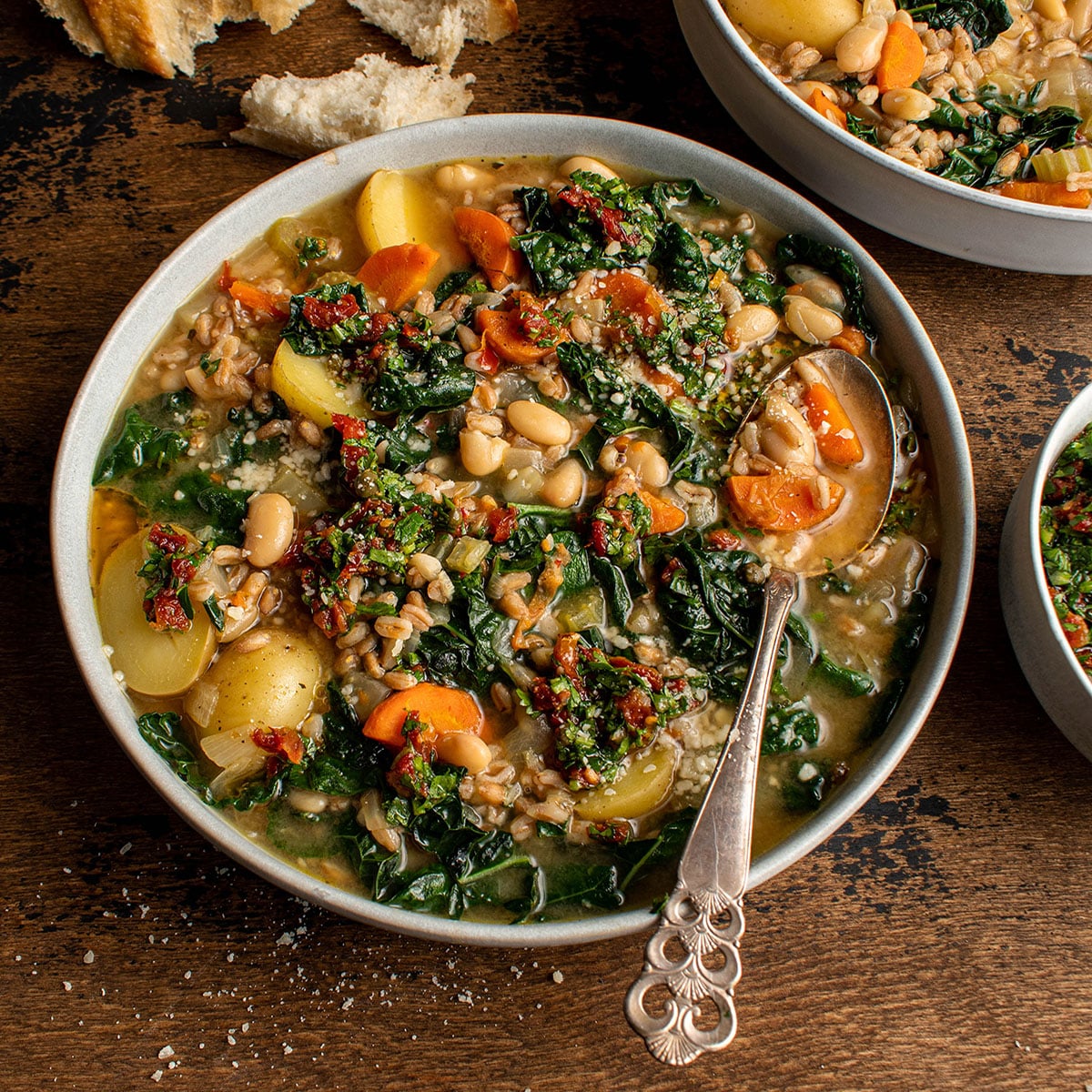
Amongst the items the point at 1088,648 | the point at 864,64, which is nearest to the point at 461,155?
the point at 864,64

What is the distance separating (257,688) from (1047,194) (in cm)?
298

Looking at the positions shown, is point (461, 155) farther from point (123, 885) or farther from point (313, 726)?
point (123, 885)

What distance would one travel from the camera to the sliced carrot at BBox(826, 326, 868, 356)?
321 centimetres

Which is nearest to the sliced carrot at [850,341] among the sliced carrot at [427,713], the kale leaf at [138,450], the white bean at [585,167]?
the white bean at [585,167]

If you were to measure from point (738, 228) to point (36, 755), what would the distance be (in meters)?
2.73

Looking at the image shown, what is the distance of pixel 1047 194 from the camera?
11.3ft

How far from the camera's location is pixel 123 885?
9.95 ft

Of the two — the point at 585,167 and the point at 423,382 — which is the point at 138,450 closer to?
the point at 423,382

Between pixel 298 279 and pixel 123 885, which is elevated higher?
pixel 298 279

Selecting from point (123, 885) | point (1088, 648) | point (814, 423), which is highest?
point (814, 423)

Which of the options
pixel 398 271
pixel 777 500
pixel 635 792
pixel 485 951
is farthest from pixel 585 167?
pixel 485 951

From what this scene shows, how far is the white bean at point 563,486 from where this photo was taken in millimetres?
3008

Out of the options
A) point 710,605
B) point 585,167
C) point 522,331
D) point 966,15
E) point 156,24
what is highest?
point 966,15

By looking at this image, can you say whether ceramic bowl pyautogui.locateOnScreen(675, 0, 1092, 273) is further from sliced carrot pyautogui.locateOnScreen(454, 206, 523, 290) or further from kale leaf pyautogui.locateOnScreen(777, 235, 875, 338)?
sliced carrot pyautogui.locateOnScreen(454, 206, 523, 290)
